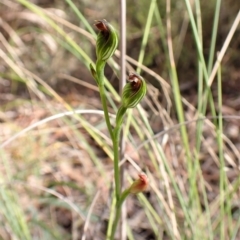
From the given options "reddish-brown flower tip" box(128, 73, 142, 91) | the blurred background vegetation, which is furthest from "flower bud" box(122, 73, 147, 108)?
the blurred background vegetation

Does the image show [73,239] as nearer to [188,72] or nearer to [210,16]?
[188,72]

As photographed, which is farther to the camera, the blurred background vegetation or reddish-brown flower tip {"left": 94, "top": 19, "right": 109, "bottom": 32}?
the blurred background vegetation

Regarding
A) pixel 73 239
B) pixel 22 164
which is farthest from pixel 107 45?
pixel 22 164

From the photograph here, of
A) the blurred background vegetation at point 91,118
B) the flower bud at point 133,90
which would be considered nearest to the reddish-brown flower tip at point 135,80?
the flower bud at point 133,90

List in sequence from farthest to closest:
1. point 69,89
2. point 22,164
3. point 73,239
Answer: point 69,89 → point 22,164 → point 73,239

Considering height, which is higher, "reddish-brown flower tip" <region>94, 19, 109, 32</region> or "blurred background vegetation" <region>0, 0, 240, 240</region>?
"reddish-brown flower tip" <region>94, 19, 109, 32</region>

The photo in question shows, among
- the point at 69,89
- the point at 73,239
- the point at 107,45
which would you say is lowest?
the point at 73,239

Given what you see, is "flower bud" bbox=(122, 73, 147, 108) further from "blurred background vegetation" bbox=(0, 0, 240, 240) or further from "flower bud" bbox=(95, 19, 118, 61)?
"blurred background vegetation" bbox=(0, 0, 240, 240)

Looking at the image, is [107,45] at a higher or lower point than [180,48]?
higher

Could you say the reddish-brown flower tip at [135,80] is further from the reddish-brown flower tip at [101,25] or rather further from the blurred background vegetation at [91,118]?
the blurred background vegetation at [91,118]
